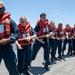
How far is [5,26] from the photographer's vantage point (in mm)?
6289

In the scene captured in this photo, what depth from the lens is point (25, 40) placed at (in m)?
9.24

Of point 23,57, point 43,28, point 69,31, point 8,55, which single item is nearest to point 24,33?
point 23,57

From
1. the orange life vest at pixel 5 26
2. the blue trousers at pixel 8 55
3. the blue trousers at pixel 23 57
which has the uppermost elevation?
the orange life vest at pixel 5 26

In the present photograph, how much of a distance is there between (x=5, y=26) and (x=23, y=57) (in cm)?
313

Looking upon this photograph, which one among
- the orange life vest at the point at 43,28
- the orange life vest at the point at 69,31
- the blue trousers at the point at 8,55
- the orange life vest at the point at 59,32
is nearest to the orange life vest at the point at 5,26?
the blue trousers at the point at 8,55

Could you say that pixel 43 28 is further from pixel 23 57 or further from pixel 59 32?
pixel 59 32

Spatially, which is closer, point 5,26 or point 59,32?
point 5,26

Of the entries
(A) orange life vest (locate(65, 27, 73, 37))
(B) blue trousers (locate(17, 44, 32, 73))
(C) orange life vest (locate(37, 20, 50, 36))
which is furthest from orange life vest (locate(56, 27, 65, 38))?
(B) blue trousers (locate(17, 44, 32, 73))

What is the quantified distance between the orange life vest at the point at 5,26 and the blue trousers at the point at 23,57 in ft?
9.67

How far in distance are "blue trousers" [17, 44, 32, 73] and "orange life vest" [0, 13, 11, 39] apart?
2.95 metres

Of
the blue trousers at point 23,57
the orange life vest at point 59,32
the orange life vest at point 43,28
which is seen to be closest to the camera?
the blue trousers at point 23,57

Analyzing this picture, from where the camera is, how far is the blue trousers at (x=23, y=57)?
927 centimetres

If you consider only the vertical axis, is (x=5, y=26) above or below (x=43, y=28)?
above

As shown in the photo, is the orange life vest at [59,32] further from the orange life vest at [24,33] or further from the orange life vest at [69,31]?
the orange life vest at [24,33]
